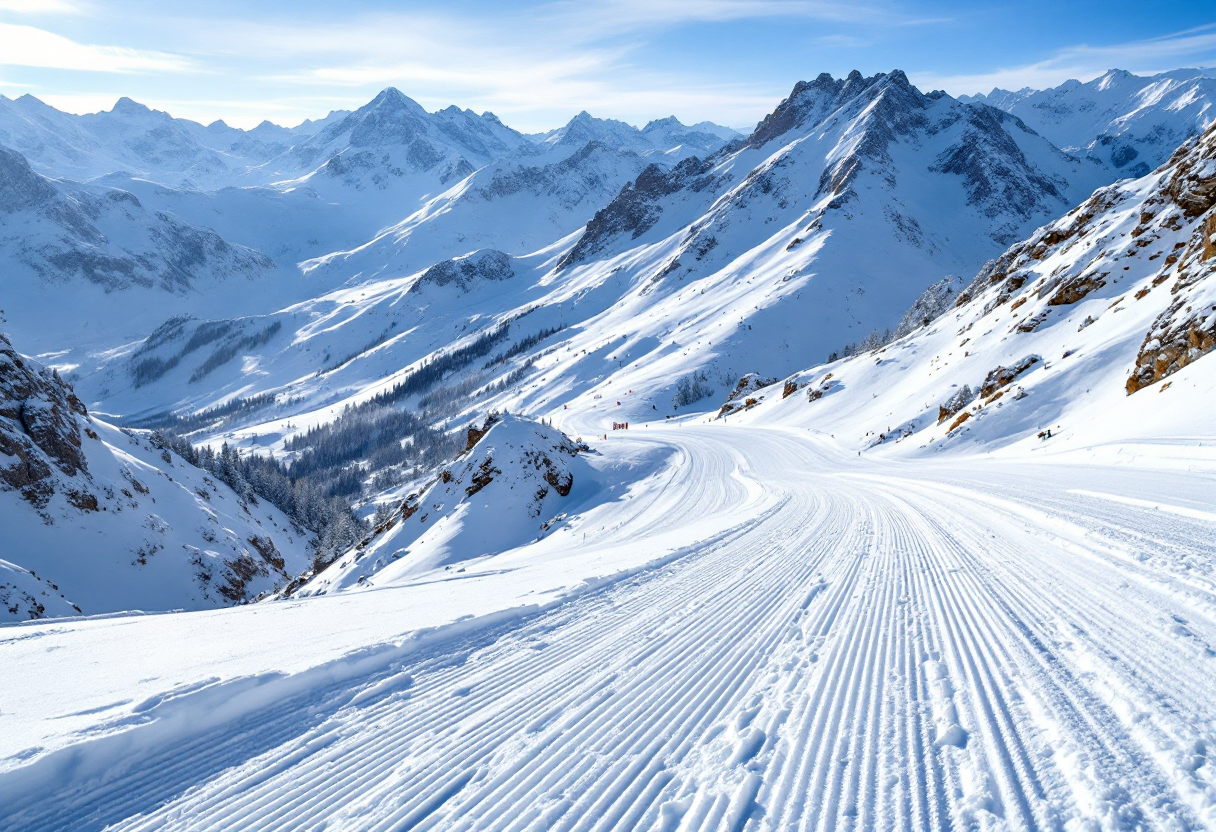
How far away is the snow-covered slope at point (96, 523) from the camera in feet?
101

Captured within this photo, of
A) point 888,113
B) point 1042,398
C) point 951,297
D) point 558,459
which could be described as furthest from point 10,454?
point 888,113

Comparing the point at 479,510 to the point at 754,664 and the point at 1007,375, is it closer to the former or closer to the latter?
the point at 754,664

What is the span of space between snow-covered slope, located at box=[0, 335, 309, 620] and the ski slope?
24.3 m

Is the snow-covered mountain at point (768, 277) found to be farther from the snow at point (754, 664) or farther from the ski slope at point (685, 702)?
the ski slope at point (685, 702)

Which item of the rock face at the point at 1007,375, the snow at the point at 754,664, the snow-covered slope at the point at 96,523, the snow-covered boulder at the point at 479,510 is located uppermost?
the snow-covered slope at the point at 96,523

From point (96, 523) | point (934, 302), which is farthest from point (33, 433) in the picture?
point (934, 302)

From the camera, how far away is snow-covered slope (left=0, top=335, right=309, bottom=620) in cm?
3070

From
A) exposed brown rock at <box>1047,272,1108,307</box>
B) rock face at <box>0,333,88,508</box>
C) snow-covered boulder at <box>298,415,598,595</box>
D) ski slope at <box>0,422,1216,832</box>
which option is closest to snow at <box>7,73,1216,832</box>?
ski slope at <box>0,422,1216,832</box>

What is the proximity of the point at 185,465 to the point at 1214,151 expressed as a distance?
77329mm

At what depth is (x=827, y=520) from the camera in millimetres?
13594

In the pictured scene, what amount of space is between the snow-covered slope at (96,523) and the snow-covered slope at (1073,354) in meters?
37.7

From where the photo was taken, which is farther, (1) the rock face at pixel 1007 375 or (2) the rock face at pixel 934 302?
(2) the rock face at pixel 934 302

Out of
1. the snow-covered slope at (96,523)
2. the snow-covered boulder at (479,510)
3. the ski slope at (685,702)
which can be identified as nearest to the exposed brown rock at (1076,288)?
the snow-covered boulder at (479,510)

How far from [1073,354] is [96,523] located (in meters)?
52.1
